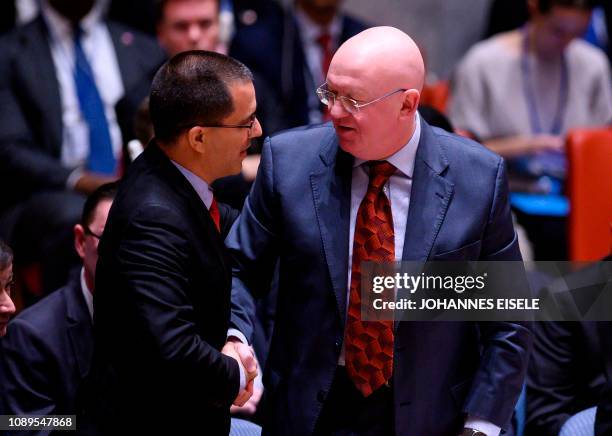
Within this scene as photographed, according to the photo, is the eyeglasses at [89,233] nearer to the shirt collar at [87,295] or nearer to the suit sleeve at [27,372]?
the shirt collar at [87,295]

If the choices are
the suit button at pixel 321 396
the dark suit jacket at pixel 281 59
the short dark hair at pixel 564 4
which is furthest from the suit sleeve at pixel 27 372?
the short dark hair at pixel 564 4

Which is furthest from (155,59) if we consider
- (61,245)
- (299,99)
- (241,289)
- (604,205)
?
(241,289)

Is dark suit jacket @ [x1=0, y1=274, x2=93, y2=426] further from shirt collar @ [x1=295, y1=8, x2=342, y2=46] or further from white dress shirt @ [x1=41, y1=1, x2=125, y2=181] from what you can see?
shirt collar @ [x1=295, y1=8, x2=342, y2=46]

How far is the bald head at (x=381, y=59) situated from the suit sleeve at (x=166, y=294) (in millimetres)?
489

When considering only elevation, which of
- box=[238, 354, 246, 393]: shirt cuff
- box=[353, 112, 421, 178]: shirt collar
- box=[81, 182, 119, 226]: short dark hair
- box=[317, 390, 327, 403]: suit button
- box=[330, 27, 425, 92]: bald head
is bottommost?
box=[317, 390, 327, 403]: suit button

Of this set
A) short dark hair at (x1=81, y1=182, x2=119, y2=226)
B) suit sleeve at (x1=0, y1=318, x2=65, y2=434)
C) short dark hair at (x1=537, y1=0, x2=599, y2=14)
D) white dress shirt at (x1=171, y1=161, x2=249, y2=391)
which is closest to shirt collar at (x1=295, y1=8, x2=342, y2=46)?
short dark hair at (x1=537, y1=0, x2=599, y2=14)

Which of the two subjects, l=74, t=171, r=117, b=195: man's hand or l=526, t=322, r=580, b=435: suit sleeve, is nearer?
l=526, t=322, r=580, b=435: suit sleeve

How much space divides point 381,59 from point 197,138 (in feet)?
1.35

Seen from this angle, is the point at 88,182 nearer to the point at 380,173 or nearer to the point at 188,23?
the point at 188,23

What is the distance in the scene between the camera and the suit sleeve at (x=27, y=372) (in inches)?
103

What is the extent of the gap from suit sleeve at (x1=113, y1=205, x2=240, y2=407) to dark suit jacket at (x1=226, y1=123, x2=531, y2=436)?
0.26m

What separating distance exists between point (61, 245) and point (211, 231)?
1710mm

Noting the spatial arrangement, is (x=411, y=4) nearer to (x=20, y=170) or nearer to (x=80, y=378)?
(x=20, y=170)

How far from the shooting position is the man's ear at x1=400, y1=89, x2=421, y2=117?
2.20 metres
